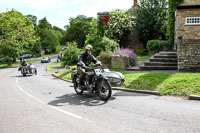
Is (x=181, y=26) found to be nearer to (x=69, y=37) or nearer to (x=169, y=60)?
(x=169, y=60)

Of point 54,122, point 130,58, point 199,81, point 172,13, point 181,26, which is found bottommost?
point 54,122

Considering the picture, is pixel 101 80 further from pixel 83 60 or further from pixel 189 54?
pixel 189 54

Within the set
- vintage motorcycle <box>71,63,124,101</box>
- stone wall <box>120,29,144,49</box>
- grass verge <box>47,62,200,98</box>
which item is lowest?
grass verge <box>47,62,200,98</box>

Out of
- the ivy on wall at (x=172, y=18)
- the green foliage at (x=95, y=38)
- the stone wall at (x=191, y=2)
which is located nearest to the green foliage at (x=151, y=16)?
the green foliage at (x=95, y=38)

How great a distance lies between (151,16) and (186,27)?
42.7ft

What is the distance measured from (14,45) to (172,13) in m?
31.9

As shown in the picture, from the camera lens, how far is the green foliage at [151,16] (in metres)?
30.2

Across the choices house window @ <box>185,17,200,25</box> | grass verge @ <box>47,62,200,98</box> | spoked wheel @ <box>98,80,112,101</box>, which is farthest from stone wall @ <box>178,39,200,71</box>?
spoked wheel @ <box>98,80,112,101</box>

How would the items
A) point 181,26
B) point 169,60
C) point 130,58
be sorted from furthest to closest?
1. point 181,26
2. point 130,58
3. point 169,60

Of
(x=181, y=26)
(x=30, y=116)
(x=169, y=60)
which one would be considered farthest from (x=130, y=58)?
(x=30, y=116)

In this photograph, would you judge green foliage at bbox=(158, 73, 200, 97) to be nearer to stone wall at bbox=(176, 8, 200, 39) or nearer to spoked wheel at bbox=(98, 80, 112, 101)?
spoked wheel at bbox=(98, 80, 112, 101)

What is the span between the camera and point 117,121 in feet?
16.4

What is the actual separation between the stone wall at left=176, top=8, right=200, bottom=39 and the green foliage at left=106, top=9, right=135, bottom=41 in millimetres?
13156

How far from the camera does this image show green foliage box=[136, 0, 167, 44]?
3022 centimetres
